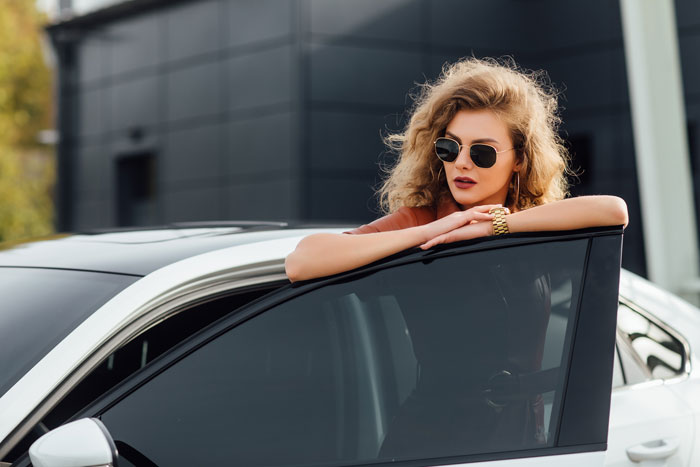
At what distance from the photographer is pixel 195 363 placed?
176cm

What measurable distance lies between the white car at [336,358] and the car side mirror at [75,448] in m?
0.11

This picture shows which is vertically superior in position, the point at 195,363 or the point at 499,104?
the point at 499,104

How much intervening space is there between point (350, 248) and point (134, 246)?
1.84 ft

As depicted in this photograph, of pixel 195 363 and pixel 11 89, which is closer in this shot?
pixel 195 363

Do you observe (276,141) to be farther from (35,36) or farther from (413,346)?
(35,36)

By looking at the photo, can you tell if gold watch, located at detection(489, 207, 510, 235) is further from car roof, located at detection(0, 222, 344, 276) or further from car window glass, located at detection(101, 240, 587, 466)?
car roof, located at detection(0, 222, 344, 276)

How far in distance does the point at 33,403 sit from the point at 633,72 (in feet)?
23.1

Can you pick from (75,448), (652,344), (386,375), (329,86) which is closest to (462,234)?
(386,375)

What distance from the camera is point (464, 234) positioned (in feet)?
6.31

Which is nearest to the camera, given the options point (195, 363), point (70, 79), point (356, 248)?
point (195, 363)

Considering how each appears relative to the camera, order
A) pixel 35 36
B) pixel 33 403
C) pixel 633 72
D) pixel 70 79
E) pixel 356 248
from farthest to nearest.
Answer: pixel 35 36 → pixel 70 79 → pixel 633 72 → pixel 356 248 → pixel 33 403

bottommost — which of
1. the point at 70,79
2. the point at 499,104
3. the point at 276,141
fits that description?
the point at 499,104

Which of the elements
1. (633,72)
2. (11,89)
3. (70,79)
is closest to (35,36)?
(11,89)

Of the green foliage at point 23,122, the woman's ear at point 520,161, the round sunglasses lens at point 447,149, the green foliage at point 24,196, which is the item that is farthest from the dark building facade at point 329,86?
the round sunglasses lens at point 447,149
